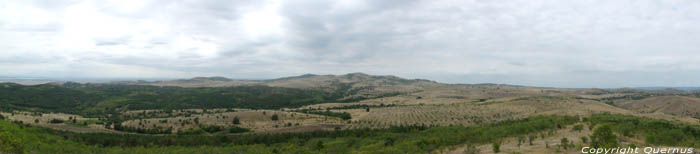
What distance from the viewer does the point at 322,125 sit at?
75.9 m

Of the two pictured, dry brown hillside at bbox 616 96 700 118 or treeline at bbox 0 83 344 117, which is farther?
treeline at bbox 0 83 344 117

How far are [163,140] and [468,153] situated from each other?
52342 millimetres

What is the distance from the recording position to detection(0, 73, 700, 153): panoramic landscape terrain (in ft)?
68.4

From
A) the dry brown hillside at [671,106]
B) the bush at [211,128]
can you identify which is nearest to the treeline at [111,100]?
the bush at [211,128]

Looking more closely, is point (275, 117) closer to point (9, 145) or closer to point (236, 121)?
point (236, 121)

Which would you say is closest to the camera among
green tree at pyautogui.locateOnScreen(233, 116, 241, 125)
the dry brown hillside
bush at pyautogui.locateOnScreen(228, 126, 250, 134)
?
bush at pyautogui.locateOnScreen(228, 126, 250, 134)

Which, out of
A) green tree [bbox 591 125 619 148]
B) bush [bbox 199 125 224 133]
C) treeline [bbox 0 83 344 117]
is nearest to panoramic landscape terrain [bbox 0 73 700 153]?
green tree [bbox 591 125 619 148]

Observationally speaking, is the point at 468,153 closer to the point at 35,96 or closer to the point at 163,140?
the point at 163,140

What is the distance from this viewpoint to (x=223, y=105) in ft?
525

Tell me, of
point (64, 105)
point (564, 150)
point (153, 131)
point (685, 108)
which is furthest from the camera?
point (64, 105)

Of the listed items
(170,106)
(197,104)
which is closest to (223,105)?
(197,104)

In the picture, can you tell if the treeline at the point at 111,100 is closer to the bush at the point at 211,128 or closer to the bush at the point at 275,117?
the bush at the point at 275,117

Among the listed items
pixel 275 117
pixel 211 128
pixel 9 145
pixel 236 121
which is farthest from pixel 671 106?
pixel 9 145

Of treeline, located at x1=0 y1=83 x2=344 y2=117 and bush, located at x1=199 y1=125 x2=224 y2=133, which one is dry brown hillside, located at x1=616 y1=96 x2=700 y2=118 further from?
treeline, located at x1=0 y1=83 x2=344 y2=117
